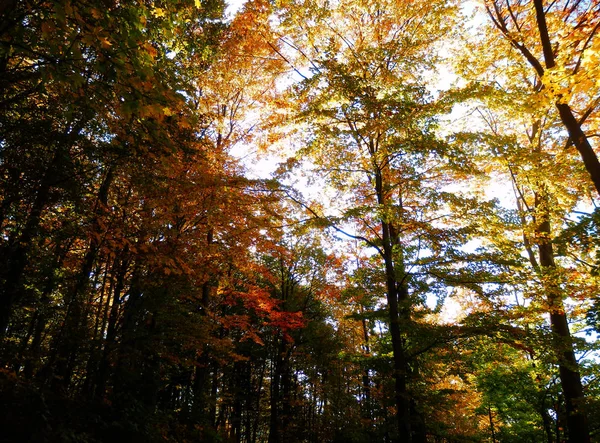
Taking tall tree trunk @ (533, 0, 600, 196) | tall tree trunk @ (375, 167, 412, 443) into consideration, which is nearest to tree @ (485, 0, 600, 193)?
tall tree trunk @ (533, 0, 600, 196)

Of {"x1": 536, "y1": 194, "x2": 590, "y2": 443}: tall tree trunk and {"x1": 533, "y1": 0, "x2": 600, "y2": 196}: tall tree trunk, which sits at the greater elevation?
{"x1": 533, "y1": 0, "x2": 600, "y2": 196}: tall tree trunk

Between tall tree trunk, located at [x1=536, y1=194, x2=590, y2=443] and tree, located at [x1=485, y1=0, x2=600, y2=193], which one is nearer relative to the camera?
tree, located at [x1=485, y1=0, x2=600, y2=193]

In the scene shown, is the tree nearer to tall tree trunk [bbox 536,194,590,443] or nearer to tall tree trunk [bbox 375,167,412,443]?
tall tree trunk [bbox 536,194,590,443]

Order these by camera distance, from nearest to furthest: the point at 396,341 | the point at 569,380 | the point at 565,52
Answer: the point at 565,52, the point at 396,341, the point at 569,380

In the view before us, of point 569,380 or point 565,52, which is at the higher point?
point 565,52

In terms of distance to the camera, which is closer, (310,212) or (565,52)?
(565,52)

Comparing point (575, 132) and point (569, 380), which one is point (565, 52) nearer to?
point (575, 132)

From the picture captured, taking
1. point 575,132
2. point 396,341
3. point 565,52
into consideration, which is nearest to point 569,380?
point 396,341

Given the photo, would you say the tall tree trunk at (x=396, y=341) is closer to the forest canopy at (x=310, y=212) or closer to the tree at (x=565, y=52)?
the forest canopy at (x=310, y=212)

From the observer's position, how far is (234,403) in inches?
797

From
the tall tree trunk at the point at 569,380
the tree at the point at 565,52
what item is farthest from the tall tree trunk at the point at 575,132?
the tall tree trunk at the point at 569,380

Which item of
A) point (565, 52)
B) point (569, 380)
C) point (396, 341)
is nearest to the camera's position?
point (565, 52)

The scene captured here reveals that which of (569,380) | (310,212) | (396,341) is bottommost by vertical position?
(569,380)

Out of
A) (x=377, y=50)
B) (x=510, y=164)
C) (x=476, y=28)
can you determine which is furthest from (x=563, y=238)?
(x=476, y=28)
